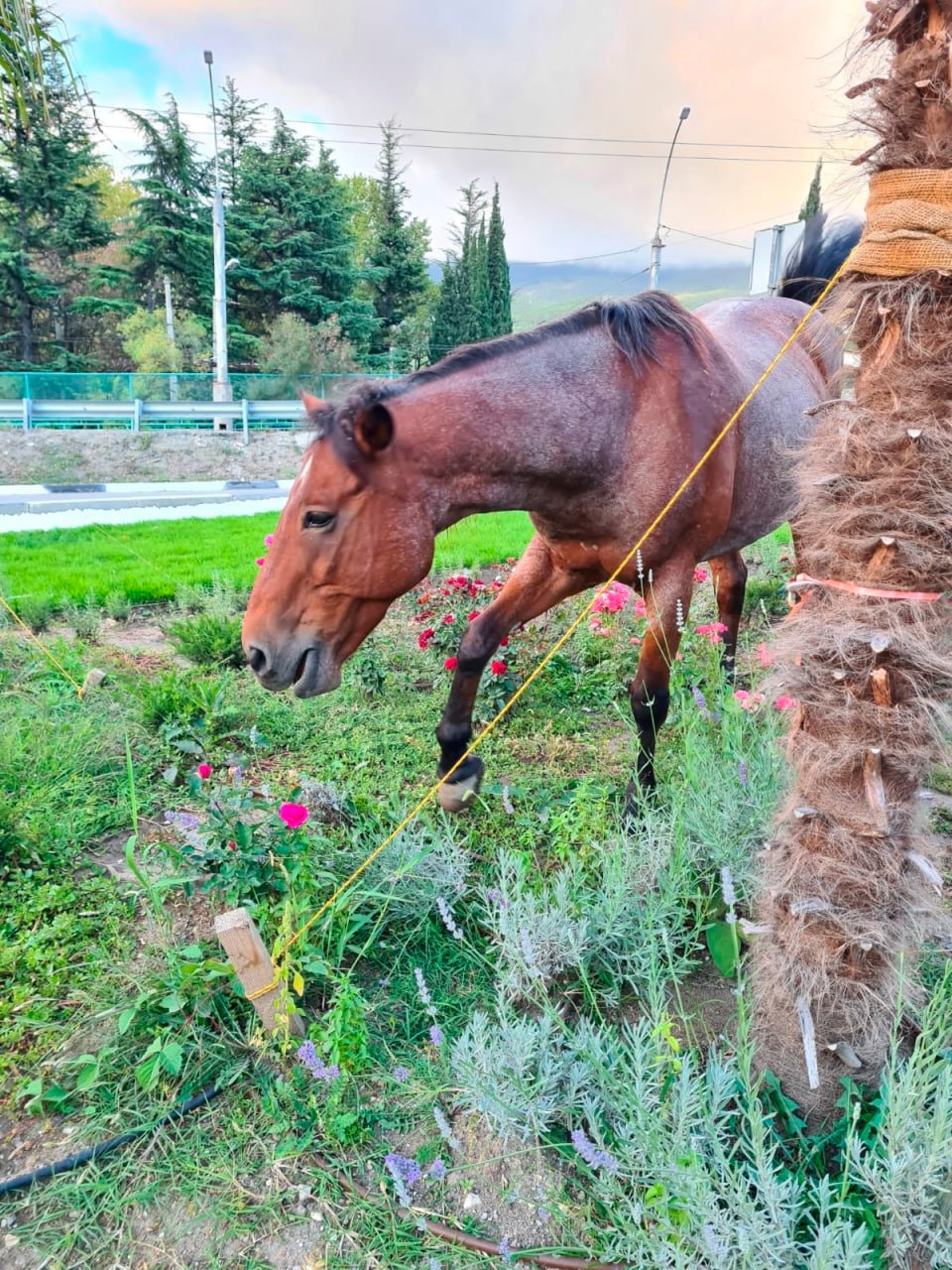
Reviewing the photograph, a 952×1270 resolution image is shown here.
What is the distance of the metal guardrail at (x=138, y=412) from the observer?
16234 mm

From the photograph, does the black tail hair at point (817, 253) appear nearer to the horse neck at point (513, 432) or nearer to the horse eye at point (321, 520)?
the horse neck at point (513, 432)

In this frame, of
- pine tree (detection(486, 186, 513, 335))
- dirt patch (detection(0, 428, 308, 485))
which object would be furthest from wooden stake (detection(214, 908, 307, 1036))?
pine tree (detection(486, 186, 513, 335))

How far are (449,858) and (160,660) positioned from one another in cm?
295

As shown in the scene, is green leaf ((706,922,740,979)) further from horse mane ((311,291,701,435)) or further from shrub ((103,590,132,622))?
shrub ((103,590,132,622))

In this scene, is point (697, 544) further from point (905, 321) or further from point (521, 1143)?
point (521, 1143)

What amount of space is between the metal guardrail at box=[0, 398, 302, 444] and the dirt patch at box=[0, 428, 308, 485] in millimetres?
630

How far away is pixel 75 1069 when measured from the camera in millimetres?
1885

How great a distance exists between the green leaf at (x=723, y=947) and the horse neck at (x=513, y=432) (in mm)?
1500

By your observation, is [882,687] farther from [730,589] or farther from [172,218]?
[172,218]

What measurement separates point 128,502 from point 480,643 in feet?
33.3

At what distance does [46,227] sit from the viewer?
91.0 ft

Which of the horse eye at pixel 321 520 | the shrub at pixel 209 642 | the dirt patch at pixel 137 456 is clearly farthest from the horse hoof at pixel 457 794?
the dirt patch at pixel 137 456

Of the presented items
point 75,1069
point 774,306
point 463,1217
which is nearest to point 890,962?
point 463,1217

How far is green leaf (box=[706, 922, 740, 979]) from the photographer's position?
1927 millimetres
